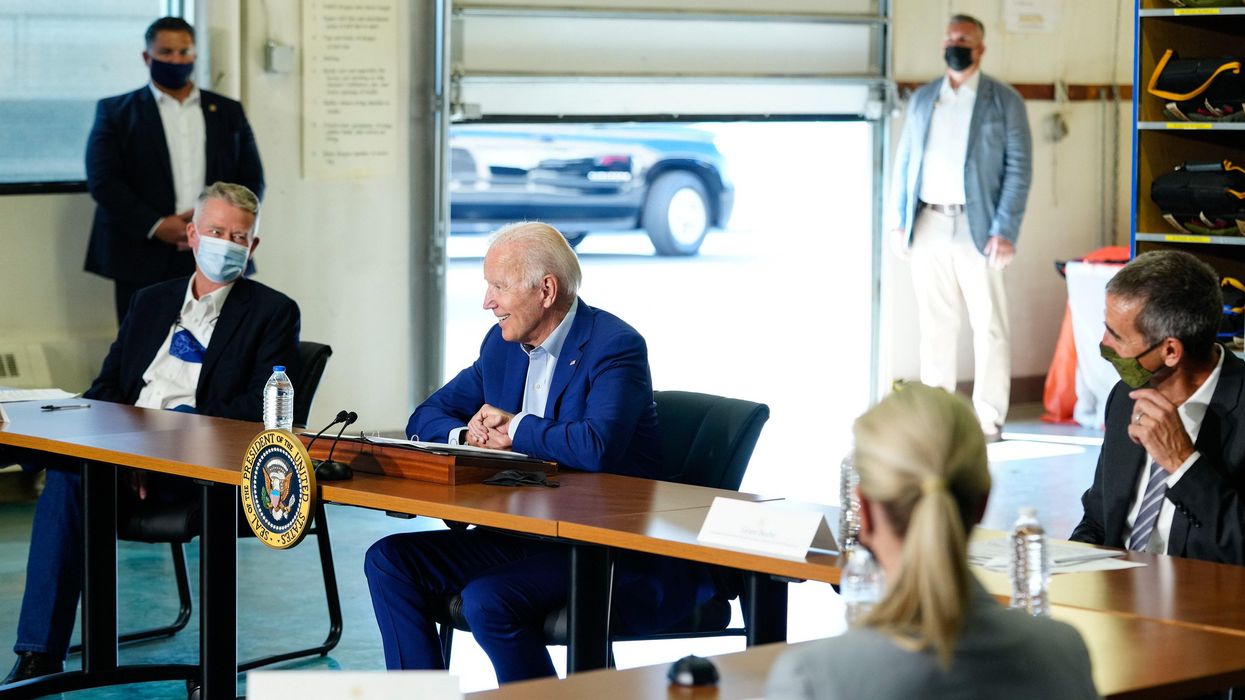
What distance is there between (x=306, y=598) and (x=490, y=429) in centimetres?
170

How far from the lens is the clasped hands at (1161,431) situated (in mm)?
3312

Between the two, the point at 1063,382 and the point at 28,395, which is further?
the point at 1063,382

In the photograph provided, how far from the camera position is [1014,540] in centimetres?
260

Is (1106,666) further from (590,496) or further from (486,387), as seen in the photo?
(486,387)

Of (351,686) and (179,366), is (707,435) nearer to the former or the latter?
(179,366)

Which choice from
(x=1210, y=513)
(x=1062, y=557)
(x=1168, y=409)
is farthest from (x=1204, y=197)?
(x=1062, y=557)

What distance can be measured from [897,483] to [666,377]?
7.50m

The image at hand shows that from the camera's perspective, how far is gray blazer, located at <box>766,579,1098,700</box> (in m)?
1.67

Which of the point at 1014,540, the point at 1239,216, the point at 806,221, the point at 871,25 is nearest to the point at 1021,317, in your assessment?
the point at 806,221

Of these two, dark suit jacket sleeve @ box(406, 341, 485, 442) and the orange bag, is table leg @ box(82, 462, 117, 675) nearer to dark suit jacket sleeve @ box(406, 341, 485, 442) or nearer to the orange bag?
dark suit jacket sleeve @ box(406, 341, 485, 442)

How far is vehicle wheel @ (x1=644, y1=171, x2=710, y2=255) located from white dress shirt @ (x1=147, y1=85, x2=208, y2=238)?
302cm

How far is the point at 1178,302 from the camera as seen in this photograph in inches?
134

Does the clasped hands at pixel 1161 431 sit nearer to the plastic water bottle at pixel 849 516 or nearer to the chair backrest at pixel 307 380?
the plastic water bottle at pixel 849 516

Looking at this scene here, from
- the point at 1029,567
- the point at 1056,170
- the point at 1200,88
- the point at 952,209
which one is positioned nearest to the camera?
the point at 1029,567
